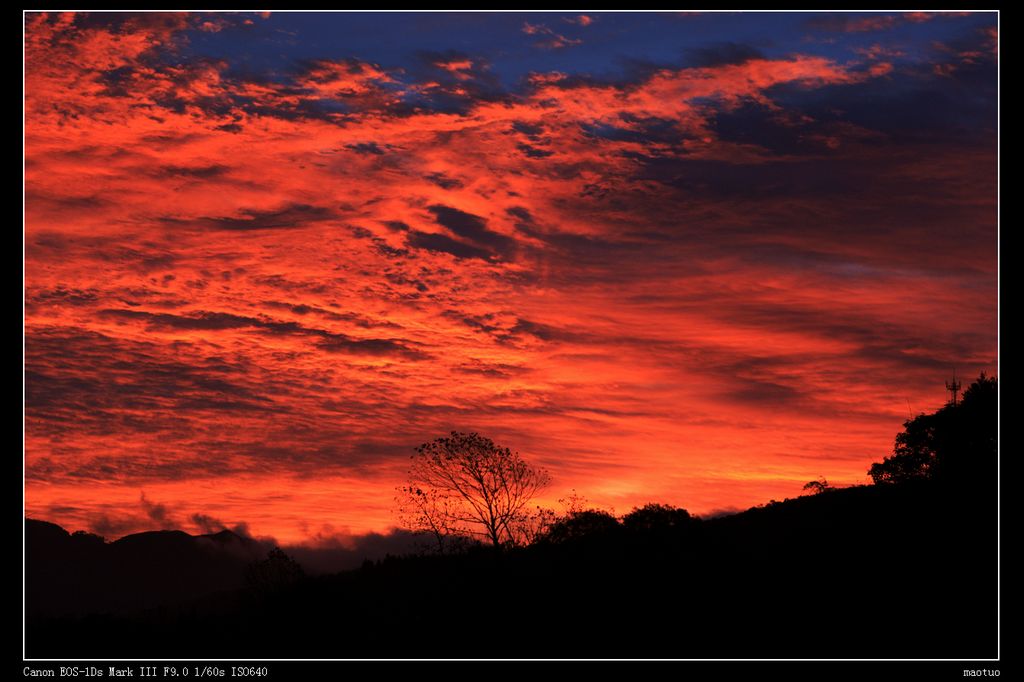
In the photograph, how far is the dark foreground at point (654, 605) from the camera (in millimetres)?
42969

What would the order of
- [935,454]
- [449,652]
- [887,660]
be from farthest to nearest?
[935,454], [449,652], [887,660]

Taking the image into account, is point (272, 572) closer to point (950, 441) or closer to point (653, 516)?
point (653, 516)

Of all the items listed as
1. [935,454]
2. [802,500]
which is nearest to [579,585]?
[802,500]

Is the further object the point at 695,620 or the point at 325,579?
the point at 325,579

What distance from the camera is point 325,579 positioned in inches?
2313

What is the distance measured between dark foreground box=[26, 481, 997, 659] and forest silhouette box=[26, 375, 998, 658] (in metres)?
0.10

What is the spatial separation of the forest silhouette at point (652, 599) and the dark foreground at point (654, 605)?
103 mm

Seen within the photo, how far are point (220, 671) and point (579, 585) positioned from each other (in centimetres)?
2023

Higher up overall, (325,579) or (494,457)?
(494,457)

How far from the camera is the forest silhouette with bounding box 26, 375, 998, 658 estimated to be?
142ft

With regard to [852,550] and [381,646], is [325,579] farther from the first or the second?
[852,550]

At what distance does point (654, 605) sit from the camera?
4700cm

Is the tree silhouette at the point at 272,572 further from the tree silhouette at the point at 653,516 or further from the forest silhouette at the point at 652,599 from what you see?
the tree silhouette at the point at 653,516

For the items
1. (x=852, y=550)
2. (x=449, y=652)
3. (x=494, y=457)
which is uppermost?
(x=494, y=457)
